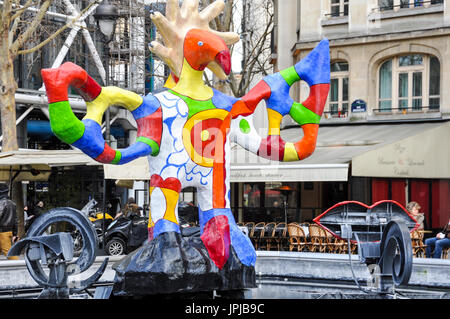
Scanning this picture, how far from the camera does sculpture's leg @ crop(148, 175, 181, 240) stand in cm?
686

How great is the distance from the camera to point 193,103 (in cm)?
707

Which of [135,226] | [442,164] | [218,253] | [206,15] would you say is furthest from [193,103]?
[442,164]

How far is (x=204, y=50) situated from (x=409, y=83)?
12.2 m

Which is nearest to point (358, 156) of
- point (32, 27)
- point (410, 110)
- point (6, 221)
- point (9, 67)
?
point (410, 110)

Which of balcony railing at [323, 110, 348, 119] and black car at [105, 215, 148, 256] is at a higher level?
balcony railing at [323, 110, 348, 119]

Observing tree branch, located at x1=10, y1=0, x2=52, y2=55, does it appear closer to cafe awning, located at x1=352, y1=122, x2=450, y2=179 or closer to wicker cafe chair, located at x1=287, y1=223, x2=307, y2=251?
wicker cafe chair, located at x1=287, y1=223, x2=307, y2=251

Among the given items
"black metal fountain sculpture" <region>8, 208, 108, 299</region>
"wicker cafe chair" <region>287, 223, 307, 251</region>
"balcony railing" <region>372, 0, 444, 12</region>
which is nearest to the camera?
"black metal fountain sculpture" <region>8, 208, 108, 299</region>

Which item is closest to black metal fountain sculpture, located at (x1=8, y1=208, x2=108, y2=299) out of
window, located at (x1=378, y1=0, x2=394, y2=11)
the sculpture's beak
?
the sculpture's beak

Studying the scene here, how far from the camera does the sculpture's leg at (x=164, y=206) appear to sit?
6.86 meters

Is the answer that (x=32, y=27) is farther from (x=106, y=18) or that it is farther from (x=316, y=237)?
(x=316, y=237)

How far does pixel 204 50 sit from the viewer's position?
7039mm

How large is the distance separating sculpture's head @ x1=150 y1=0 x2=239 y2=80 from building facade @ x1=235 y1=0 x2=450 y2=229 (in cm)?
866
